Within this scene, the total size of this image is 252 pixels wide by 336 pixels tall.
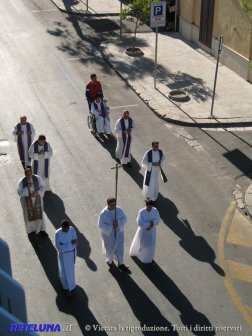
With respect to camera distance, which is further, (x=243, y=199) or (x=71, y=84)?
(x=71, y=84)

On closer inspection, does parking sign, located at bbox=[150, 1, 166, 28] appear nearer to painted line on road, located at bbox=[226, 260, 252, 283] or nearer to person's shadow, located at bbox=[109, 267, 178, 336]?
painted line on road, located at bbox=[226, 260, 252, 283]

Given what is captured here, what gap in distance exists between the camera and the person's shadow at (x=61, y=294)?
9.16m

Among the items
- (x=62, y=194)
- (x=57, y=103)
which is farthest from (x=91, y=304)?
(x=57, y=103)

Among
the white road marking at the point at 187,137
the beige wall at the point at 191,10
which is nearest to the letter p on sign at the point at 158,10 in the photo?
the white road marking at the point at 187,137

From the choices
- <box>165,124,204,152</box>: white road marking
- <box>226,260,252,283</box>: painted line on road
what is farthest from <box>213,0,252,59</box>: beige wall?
<box>226,260,252,283</box>: painted line on road

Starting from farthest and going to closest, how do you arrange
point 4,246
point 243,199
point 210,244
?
point 243,199 → point 210,244 → point 4,246

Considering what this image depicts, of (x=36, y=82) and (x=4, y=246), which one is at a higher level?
(x=4, y=246)

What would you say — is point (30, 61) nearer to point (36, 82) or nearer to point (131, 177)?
point (36, 82)

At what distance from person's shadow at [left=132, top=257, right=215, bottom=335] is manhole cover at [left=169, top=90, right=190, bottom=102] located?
8560mm

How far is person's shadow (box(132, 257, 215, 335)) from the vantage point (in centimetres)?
911

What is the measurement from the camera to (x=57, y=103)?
57.2 feet

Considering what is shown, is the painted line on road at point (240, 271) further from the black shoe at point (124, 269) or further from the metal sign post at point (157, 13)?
the metal sign post at point (157, 13)

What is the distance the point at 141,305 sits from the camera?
9477 mm

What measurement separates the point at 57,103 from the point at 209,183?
6.48 metres
